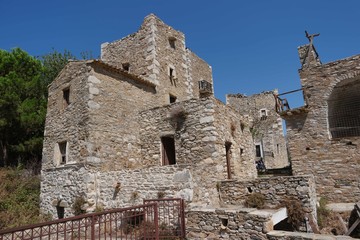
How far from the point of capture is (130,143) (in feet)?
38.8

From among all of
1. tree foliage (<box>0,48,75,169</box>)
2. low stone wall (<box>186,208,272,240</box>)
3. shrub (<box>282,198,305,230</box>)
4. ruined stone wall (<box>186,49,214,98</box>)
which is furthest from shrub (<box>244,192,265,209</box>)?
tree foliage (<box>0,48,75,169</box>)

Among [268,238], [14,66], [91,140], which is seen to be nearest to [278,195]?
[268,238]

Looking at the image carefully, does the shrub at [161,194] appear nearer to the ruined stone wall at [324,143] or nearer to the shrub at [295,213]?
the shrub at [295,213]

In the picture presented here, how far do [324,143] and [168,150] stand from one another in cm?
731

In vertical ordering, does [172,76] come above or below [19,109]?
above

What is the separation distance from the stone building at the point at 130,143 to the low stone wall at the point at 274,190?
1.72ft

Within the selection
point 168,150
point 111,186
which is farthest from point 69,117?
point 168,150

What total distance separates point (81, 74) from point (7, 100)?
6510 millimetres

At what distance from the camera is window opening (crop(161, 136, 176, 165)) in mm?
11469

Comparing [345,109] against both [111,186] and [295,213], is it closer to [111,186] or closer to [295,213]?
[295,213]

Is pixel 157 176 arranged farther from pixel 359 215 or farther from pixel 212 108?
pixel 359 215

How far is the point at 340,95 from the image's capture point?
41.6 feet

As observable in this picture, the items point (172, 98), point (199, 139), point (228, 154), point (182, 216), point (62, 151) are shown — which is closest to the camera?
point (182, 216)

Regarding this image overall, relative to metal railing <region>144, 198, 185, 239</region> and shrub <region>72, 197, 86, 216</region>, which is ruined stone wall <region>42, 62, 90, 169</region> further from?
metal railing <region>144, 198, 185, 239</region>
